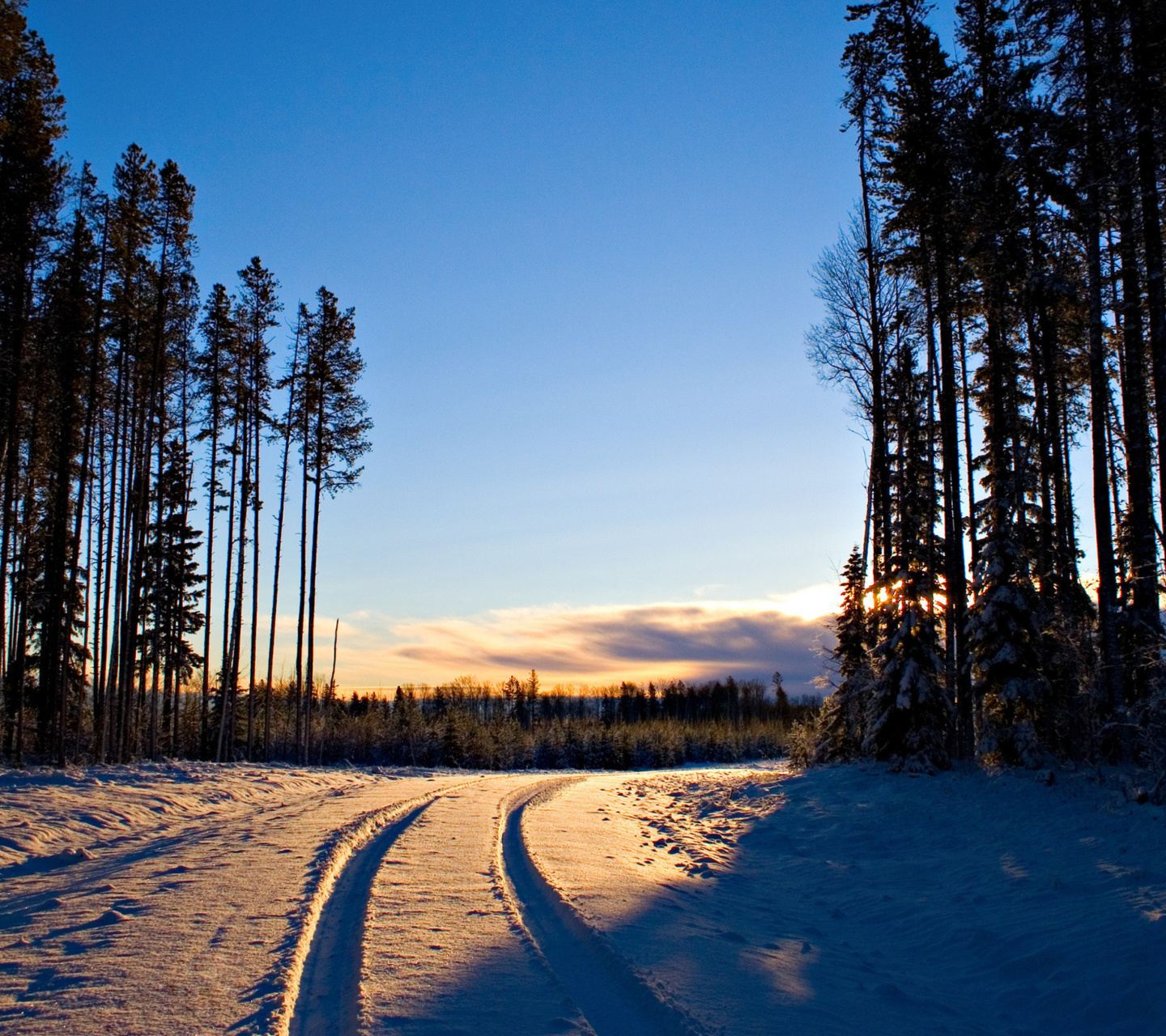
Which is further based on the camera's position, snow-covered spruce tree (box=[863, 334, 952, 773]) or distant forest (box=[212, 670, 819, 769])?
distant forest (box=[212, 670, 819, 769])

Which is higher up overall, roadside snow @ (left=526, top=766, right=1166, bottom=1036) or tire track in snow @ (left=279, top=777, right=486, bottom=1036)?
tire track in snow @ (left=279, top=777, right=486, bottom=1036)

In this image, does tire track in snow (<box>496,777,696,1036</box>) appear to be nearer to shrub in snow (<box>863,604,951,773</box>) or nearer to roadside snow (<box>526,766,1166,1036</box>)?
roadside snow (<box>526,766,1166,1036</box>)

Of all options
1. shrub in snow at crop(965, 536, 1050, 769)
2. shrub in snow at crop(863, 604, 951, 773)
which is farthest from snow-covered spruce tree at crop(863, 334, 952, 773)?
shrub in snow at crop(965, 536, 1050, 769)

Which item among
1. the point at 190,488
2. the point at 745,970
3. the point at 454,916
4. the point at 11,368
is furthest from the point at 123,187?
the point at 745,970

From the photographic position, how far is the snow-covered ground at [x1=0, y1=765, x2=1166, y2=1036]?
16.3 feet

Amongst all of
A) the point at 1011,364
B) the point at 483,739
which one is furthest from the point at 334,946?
the point at 483,739

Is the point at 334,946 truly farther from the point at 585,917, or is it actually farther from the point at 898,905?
the point at 898,905

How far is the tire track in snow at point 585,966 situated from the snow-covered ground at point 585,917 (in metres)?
0.02

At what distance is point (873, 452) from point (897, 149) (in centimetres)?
751

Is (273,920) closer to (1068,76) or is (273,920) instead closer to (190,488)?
(1068,76)

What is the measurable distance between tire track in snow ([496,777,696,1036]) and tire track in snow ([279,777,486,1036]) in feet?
4.51

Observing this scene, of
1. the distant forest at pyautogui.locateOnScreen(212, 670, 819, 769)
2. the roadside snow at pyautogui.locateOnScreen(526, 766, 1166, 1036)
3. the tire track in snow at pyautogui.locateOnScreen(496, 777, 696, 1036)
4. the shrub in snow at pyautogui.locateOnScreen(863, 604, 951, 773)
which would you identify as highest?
the shrub in snow at pyautogui.locateOnScreen(863, 604, 951, 773)

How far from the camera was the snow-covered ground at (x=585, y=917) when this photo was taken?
4957mm

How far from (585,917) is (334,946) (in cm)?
208
